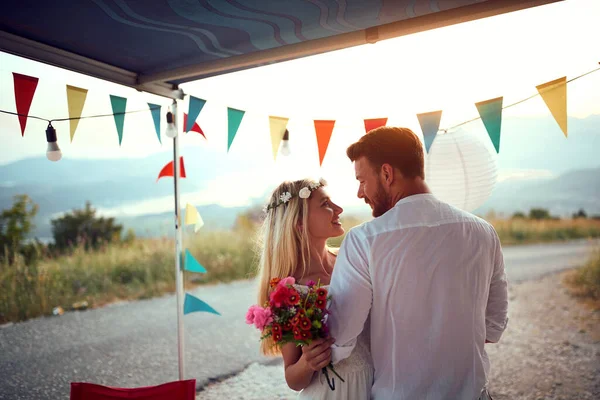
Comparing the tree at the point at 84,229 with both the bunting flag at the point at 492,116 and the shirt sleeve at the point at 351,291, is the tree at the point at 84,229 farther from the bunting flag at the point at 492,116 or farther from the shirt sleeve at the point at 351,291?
the shirt sleeve at the point at 351,291

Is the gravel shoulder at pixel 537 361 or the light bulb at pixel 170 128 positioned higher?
the light bulb at pixel 170 128

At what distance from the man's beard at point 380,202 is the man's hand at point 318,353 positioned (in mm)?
481

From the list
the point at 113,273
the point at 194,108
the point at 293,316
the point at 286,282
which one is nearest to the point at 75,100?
the point at 194,108

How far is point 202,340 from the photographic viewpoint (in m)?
6.79

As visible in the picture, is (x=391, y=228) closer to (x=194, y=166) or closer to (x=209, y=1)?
(x=209, y=1)

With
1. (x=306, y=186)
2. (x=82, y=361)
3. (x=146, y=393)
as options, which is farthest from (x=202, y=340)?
(x=306, y=186)

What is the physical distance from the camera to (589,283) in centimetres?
844

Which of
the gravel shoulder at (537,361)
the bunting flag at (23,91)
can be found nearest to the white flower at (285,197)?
the bunting flag at (23,91)

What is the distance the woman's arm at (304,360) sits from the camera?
62.1 inches

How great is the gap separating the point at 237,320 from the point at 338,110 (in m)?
5.89

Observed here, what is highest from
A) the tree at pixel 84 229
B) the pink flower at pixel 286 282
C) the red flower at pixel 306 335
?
A: the pink flower at pixel 286 282

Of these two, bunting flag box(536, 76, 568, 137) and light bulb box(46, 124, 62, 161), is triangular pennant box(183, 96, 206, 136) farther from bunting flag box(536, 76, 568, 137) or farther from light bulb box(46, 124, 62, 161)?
bunting flag box(536, 76, 568, 137)

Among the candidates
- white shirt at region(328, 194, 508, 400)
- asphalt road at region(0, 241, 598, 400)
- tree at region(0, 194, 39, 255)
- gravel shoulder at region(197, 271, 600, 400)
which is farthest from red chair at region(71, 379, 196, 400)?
tree at region(0, 194, 39, 255)

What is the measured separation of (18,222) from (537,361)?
8.61 meters
